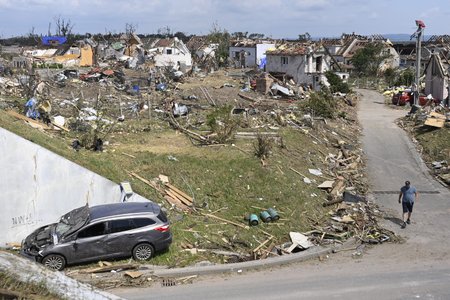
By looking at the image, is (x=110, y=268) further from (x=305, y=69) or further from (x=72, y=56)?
(x=72, y=56)

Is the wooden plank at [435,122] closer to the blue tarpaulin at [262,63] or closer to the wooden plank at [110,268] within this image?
the wooden plank at [110,268]

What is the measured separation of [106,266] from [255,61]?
171 ft

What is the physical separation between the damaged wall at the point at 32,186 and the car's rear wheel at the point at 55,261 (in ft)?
6.81

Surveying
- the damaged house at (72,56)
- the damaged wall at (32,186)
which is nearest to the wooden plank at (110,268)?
the damaged wall at (32,186)

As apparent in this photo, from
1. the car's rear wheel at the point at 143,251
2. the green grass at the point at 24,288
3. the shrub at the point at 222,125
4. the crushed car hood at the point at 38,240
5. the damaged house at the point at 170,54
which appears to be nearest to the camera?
the green grass at the point at 24,288

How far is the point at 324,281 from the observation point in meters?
11.8

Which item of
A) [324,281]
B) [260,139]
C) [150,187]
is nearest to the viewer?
[324,281]

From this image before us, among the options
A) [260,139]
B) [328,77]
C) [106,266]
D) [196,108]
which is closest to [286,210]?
[260,139]

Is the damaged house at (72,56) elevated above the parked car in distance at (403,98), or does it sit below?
above

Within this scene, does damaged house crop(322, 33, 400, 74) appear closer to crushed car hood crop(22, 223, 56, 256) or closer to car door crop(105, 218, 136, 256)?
car door crop(105, 218, 136, 256)

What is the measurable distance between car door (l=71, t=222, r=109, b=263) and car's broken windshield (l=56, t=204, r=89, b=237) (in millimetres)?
240

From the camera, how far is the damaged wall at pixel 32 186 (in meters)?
13.2

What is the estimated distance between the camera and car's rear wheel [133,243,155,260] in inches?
486

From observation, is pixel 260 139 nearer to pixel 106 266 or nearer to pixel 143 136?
pixel 143 136
